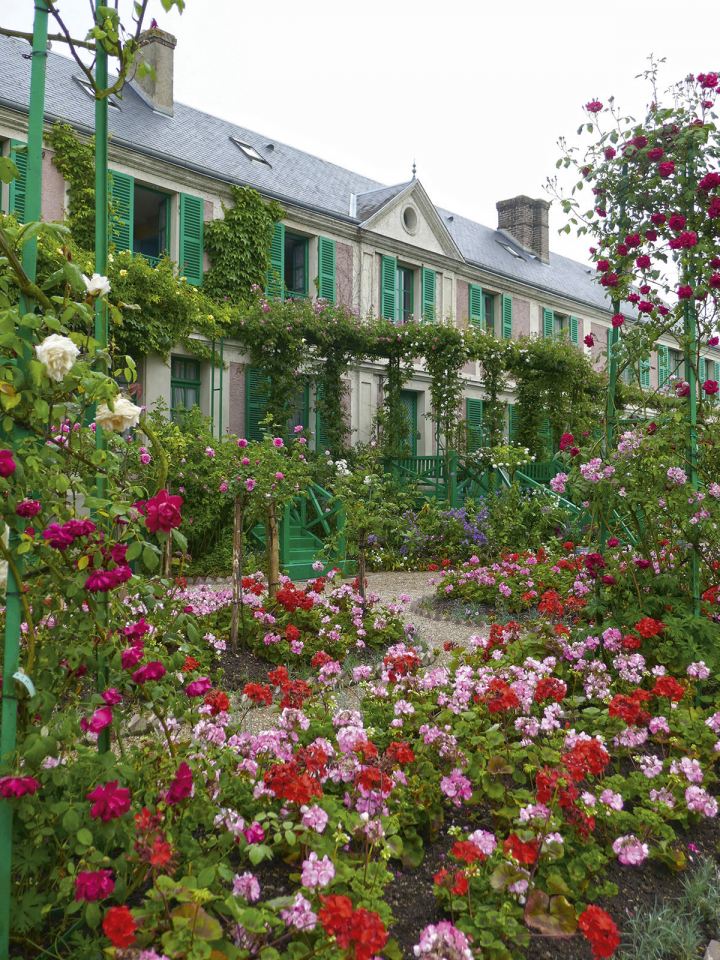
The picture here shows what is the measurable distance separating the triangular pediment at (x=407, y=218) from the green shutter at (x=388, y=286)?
506 millimetres

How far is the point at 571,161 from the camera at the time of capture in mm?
3951

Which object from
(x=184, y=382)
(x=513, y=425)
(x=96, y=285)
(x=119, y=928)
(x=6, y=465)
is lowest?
(x=119, y=928)

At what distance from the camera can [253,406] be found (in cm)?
1102

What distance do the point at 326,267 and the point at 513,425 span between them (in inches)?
214

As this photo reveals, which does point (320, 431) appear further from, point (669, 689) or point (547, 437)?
point (669, 689)

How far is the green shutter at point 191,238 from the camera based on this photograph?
10.3 metres

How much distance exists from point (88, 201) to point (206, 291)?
2166mm

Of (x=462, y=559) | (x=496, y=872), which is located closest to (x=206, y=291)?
(x=462, y=559)

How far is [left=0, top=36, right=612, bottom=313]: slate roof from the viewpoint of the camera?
31.2ft

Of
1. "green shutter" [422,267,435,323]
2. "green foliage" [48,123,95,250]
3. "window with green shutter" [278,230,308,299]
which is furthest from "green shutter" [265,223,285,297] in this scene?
"green shutter" [422,267,435,323]

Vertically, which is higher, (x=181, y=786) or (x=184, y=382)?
(x=184, y=382)

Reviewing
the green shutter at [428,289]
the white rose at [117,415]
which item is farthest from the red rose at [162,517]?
the green shutter at [428,289]

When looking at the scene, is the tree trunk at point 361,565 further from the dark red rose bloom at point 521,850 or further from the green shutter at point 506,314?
the green shutter at point 506,314

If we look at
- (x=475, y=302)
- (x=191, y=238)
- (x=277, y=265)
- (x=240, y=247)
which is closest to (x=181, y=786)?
(x=191, y=238)
